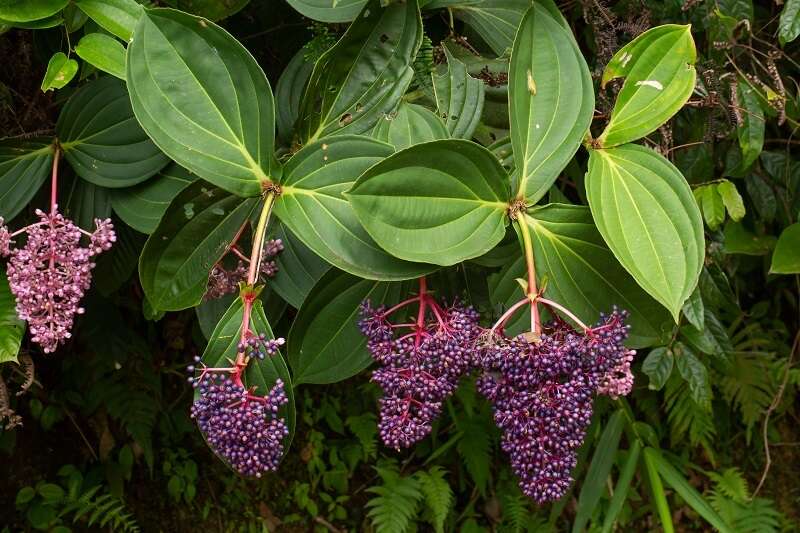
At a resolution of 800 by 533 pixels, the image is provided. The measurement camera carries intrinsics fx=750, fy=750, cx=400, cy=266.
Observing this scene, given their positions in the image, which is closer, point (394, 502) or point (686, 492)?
point (686, 492)

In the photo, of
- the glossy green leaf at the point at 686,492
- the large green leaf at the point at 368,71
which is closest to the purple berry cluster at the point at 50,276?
the large green leaf at the point at 368,71

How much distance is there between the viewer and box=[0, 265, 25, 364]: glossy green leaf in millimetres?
1032

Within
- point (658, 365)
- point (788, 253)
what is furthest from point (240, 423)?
point (788, 253)

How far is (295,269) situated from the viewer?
1.08m

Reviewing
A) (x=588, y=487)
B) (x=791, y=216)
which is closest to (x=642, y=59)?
(x=791, y=216)

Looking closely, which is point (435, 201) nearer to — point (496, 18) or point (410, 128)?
point (410, 128)

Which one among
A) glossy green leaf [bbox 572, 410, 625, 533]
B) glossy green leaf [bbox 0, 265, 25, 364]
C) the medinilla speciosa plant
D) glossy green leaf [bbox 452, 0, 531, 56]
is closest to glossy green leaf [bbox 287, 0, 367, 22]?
the medinilla speciosa plant

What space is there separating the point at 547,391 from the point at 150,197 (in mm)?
669

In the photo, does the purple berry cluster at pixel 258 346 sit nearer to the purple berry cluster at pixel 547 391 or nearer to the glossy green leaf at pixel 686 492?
the purple berry cluster at pixel 547 391

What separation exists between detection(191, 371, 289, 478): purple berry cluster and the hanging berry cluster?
0.76 ft

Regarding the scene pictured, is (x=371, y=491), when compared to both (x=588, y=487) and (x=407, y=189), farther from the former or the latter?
(x=407, y=189)

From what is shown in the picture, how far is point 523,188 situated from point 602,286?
16cm

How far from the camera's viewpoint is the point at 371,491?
2.13 meters

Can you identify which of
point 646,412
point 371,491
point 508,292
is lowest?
point 371,491
